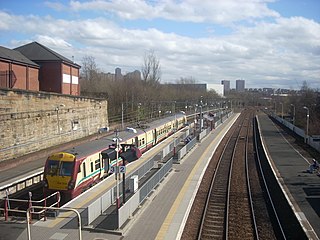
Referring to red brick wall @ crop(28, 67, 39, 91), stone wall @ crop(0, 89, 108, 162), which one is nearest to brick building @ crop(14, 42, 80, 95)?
red brick wall @ crop(28, 67, 39, 91)

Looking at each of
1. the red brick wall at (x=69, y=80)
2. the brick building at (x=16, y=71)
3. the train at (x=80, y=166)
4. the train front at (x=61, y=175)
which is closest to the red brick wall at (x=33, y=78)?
the brick building at (x=16, y=71)

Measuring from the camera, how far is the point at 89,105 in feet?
124

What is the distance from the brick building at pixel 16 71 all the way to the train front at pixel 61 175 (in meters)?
14.0

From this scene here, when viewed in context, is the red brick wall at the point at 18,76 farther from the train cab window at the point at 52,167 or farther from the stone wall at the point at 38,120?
the train cab window at the point at 52,167

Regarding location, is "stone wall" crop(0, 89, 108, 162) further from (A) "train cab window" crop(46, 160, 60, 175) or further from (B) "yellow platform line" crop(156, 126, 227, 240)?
(B) "yellow platform line" crop(156, 126, 227, 240)

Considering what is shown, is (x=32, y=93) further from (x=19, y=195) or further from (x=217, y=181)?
(x=217, y=181)

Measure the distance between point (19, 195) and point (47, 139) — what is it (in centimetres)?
1004

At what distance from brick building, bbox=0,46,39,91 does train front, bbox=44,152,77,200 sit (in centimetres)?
1402

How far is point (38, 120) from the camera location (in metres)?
26.5

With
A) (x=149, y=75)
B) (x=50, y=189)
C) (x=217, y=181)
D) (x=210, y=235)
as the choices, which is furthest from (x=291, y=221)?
(x=149, y=75)

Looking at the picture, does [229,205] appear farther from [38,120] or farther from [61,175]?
[38,120]

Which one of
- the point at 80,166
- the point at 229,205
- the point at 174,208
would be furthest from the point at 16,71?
the point at 229,205

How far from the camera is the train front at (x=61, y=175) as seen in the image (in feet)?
52.1

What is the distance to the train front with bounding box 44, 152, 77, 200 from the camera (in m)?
15.9
